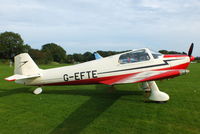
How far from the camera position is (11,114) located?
Answer: 513 cm

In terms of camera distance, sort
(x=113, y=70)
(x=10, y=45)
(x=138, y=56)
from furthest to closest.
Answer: (x=10, y=45), (x=113, y=70), (x=138, y=56)

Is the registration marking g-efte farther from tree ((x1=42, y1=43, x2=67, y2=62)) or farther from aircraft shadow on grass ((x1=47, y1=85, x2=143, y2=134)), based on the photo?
tree ((x1=42, y1=43, x2=67, y2=62))

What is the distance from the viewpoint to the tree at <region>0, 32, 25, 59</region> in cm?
7428

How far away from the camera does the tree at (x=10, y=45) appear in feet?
244

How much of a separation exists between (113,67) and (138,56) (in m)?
1.07

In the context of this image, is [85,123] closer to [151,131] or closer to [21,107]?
[151,131]

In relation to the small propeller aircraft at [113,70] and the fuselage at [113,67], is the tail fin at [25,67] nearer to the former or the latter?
the small propeller aircraft at [113,70]

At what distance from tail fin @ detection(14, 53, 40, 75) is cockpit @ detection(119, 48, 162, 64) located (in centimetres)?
415

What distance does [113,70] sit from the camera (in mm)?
6473

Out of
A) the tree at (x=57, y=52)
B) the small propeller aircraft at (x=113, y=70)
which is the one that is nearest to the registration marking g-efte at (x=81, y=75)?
the small propeller aircraft at (x=113, y=70)

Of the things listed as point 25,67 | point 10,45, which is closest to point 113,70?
point 25,67

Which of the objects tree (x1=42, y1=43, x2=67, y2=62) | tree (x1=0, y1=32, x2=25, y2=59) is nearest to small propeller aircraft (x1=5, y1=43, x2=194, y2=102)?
tree (x1=0, y1=32, x2=25, y2=59)

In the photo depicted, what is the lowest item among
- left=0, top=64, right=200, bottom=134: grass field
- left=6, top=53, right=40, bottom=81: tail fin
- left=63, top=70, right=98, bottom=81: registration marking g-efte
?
left=0, top=64, right=200, bottom=134: grass field

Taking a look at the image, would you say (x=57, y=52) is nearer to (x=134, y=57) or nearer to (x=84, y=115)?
(x=134, y=57)
